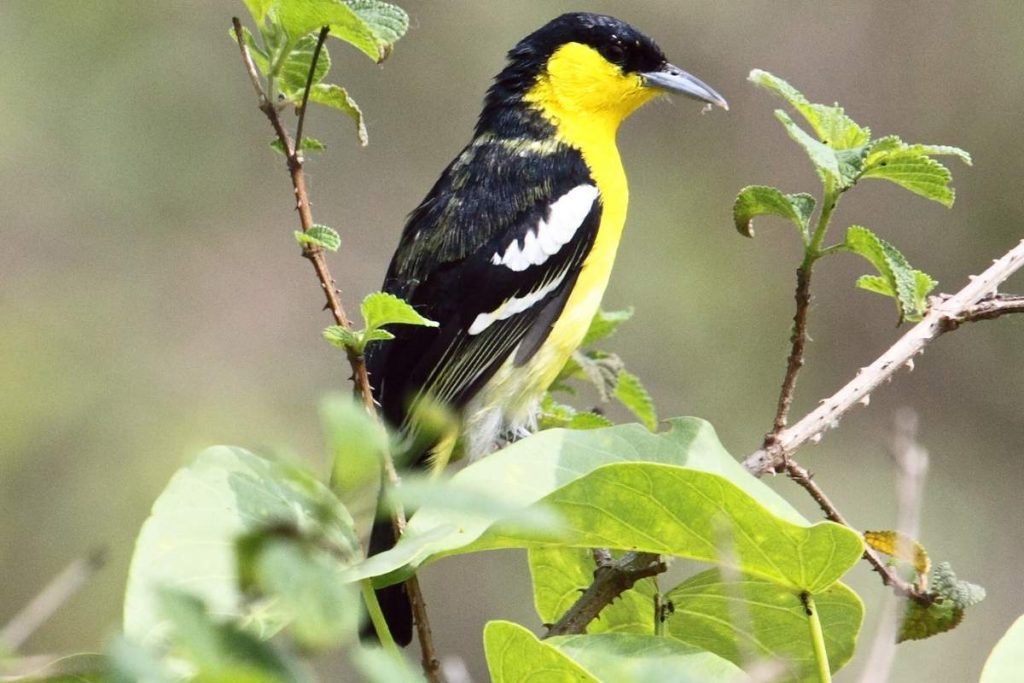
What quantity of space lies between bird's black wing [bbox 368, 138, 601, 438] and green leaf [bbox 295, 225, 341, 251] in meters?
1.42

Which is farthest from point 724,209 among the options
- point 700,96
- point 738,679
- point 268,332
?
point 738,679

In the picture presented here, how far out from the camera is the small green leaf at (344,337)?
151cm

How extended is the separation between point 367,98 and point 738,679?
6544mm

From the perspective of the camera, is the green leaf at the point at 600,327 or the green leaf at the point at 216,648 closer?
the green leaf at the point at 216,648

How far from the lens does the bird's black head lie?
3555 millimetres

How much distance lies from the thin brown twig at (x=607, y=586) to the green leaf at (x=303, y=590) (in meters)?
0.87

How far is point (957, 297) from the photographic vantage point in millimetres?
1865

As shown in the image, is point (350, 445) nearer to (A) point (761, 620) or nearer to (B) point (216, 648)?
(B) point (216, 648)

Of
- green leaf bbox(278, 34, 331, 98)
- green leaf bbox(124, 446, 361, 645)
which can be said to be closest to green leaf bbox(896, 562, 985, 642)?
green leaf bbox(124, 446, 361, 645)

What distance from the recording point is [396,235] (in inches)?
281

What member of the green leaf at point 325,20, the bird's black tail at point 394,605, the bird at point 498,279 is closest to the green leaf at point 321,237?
the green leaf at point 325,20

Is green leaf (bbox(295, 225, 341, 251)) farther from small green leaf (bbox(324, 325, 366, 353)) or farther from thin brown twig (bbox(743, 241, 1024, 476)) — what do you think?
thin brown twig (bbox(743, 241, 1024, 476))

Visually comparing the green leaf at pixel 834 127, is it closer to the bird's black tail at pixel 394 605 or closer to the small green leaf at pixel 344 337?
the small green leaf at pixel 344 337

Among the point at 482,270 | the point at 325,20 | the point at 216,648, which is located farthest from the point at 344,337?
the point at 482,270
